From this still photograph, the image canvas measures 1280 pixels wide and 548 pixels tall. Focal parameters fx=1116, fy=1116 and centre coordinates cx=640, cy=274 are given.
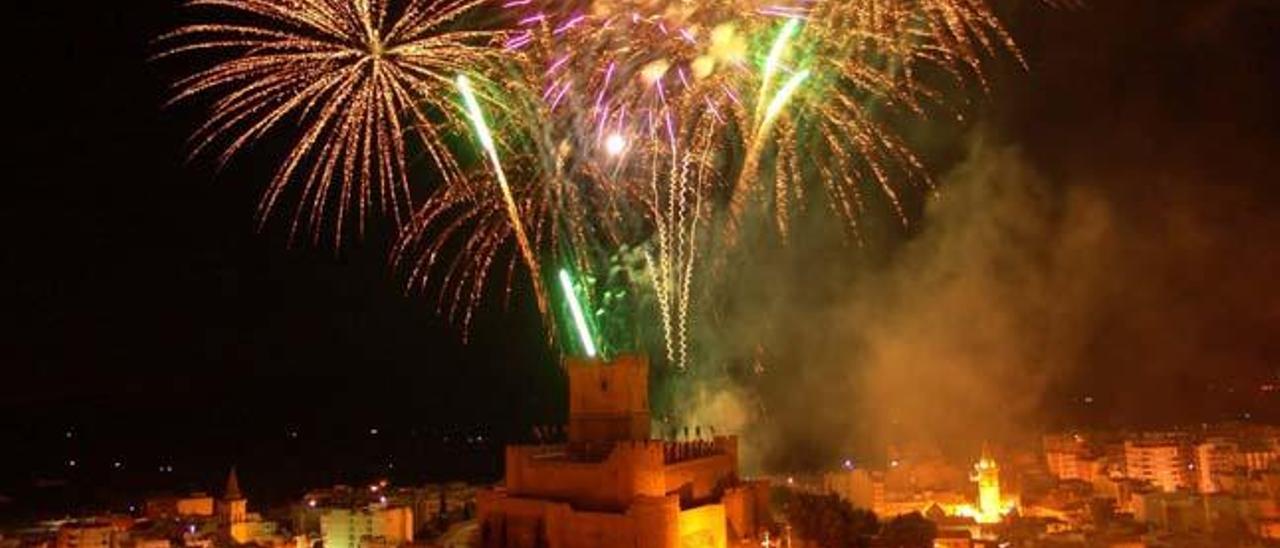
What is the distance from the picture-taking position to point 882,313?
111 feet

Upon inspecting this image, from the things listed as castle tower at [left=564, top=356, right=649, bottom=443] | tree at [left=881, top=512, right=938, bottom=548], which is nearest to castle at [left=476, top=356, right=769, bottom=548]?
castle tower at [left=564, top=356, right=649, bottom=443]

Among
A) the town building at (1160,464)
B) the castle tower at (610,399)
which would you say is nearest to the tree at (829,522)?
the castle tower at (610,399)

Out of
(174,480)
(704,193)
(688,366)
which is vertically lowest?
(174,480)

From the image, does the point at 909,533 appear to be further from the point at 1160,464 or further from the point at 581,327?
the point at 1160,464

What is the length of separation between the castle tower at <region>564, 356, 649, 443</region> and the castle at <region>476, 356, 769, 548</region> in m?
0.02

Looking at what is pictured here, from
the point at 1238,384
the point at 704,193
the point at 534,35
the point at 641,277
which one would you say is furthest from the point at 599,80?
the point at 1238,384

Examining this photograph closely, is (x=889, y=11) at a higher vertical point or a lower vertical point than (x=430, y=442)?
higher

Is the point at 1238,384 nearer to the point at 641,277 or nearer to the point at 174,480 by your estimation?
the point at 641,277

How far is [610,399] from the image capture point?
18219mm

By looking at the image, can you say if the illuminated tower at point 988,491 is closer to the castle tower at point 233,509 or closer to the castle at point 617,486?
the castle at point 617,486

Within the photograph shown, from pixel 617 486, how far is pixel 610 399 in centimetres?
214

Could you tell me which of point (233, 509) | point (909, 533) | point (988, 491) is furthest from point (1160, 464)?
point (233, 509)

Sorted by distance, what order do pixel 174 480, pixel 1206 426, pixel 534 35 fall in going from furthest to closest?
pixel 174 480
pixel 1206 426
pixel 534 35

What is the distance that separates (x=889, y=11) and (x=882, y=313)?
79.0 ft
